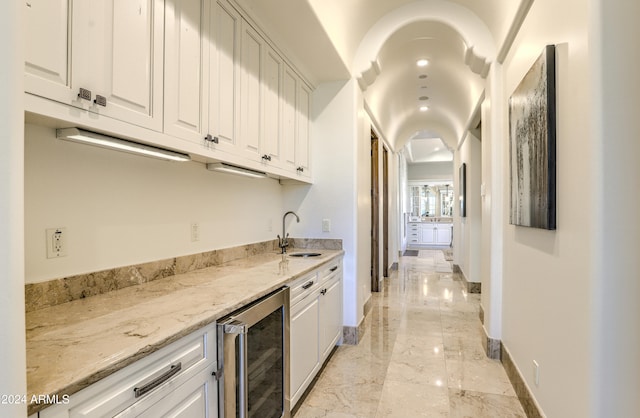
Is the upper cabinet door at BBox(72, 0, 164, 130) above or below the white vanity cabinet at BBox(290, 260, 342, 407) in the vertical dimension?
above

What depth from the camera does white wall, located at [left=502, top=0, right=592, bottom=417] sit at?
1256mm

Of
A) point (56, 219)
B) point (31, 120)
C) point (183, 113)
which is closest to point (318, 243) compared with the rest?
point (183, 113)

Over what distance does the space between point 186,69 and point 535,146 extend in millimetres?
1842

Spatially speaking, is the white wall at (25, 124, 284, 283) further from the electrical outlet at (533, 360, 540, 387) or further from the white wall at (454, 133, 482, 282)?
the white wall at (454, 133, 482, 282)

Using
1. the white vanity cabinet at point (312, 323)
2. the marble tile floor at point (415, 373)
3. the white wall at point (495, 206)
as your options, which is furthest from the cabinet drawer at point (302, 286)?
the white wall at point (495, 206)

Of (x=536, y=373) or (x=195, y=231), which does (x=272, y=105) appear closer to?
(x=195, y=231)

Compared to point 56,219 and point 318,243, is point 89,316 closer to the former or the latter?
point 56,219

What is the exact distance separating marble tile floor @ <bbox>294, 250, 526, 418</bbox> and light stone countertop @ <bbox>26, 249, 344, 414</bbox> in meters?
1.04

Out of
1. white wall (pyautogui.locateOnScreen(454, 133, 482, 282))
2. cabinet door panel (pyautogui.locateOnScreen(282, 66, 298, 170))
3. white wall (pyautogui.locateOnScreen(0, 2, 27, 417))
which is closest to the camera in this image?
white wall (pyautogui.locateOnScreen(0, 2, 27, 417))

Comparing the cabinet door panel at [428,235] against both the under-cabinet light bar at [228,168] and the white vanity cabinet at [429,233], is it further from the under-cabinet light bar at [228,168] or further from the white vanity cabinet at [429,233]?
the under-cabinet light bar at [228,168]

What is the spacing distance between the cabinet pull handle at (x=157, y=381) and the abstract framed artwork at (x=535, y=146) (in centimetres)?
170

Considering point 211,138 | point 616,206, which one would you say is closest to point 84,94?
point 211,138

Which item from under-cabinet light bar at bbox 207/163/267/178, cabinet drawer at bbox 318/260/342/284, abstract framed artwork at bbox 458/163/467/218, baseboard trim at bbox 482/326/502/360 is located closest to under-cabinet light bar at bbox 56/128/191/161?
under-cabinet light bar at bbox 207/163/267/178

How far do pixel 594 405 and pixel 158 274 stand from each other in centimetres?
195
